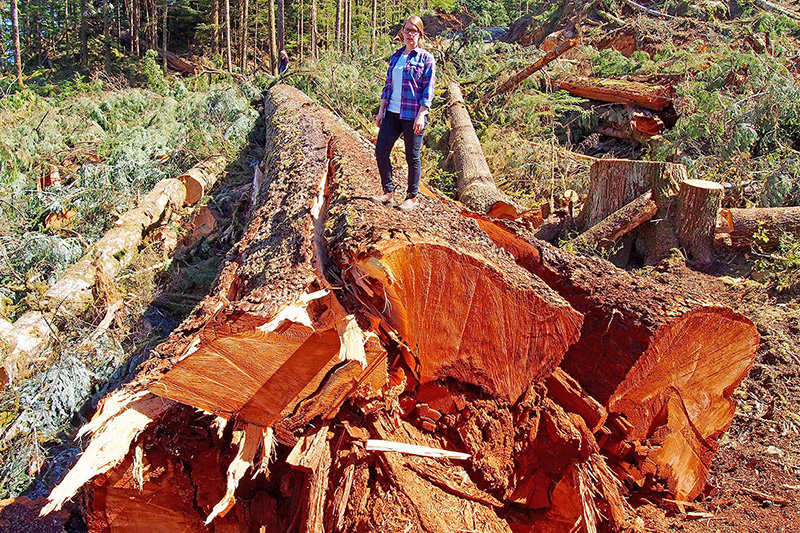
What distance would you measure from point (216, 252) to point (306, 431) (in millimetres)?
3581

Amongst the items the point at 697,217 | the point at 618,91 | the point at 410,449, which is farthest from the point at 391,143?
the point at 618,91

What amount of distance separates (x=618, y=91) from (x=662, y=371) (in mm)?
6764

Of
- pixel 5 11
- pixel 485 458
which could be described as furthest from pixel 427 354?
pixel 5 11

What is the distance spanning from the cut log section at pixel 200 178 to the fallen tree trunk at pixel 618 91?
6039 mm

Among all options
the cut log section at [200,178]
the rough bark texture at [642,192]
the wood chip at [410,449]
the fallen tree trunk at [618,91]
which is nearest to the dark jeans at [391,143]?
the wood chip at [410,449]

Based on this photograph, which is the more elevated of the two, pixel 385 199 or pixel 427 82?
pixel 427 82

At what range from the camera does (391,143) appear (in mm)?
3723

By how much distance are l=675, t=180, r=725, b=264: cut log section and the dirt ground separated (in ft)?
2.32

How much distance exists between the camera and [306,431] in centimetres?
228

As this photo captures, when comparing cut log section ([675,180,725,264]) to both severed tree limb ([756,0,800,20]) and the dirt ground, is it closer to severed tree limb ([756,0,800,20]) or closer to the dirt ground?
the dirt ground

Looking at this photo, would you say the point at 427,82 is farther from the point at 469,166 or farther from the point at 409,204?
the point at 469,166

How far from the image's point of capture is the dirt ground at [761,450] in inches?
102

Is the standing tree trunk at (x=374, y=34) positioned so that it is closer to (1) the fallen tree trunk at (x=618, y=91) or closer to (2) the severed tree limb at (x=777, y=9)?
(1) the fallen tree trunk at (x=618, y=91)

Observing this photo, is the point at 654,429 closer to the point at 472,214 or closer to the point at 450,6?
the point at 472,214
